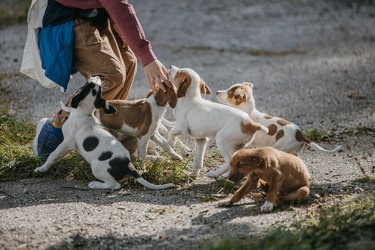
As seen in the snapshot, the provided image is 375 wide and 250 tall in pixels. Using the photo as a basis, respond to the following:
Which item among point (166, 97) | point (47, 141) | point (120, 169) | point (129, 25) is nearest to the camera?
point (120, 169)

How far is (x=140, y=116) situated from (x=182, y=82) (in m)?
0.49

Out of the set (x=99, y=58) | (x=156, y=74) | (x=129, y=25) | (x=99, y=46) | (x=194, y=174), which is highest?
(x=129, y=25)

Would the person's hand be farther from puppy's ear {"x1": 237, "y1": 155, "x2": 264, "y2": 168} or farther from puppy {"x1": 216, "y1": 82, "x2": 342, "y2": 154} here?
puppy's ear {"x1": 237, "y1": 155, "x2": 264, "y2": 168}

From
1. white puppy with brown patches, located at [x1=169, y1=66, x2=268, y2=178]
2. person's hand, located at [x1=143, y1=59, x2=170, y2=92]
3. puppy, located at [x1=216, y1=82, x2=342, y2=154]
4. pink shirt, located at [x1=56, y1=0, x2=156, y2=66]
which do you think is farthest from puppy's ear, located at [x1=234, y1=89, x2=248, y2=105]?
pink shirt, located at [x1=56, y1=0, x2=156, y2=66]

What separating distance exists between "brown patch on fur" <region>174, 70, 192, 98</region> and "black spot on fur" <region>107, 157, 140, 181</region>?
0.87 metres

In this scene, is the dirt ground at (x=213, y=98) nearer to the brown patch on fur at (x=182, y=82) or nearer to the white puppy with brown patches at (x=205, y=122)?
the white puppy with brown patches at (x=205, y=122)

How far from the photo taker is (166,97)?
5797 mm

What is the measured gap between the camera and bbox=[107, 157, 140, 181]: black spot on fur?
5262 mm

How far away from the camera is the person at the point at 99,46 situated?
5.43 m

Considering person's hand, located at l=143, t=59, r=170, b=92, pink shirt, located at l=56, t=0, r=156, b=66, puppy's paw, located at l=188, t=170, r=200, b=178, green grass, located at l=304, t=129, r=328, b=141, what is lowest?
green grass, located at l=304, t=129, r=328, b=141

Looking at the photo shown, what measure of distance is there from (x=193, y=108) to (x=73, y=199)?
4.39 feet

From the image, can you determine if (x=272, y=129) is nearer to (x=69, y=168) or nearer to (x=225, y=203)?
(x=225, y=203)

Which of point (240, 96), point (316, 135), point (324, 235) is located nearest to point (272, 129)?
point (240, 96)

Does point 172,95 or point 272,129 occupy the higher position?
point 172,95
